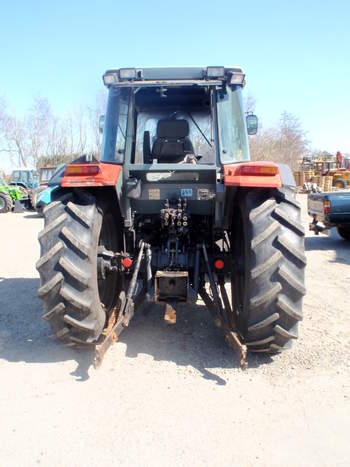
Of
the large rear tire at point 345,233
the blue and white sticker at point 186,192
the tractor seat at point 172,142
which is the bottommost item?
the large rear tire at point 345,233

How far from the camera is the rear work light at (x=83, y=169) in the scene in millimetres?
3137

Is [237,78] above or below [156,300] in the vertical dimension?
→ above

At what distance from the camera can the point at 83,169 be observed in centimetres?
314

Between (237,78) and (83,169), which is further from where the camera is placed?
(237,78)

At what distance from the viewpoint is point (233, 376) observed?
3.02 meters

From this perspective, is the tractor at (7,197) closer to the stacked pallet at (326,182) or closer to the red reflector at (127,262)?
the red reflector at (127,262)

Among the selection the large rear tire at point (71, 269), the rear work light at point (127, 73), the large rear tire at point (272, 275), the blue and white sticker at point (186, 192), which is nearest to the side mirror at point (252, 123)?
the blue and white sticker at point (186, 192)

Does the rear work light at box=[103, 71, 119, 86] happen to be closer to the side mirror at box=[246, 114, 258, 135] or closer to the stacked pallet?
the side mirror at box=[246, 114, 258, 135]

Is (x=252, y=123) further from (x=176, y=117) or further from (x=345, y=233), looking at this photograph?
(x=345, y=233)

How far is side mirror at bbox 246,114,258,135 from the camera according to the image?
423cm

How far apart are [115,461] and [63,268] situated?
1346 millimetres

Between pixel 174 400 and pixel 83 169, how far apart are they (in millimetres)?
1822

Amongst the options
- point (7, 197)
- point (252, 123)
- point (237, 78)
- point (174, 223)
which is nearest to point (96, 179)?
point (174, 223)

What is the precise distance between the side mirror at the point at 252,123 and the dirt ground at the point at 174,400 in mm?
2067
